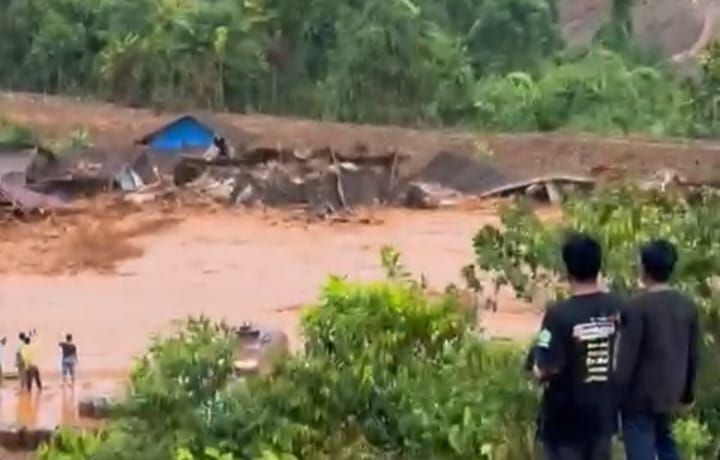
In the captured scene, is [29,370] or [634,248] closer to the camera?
[634,248]

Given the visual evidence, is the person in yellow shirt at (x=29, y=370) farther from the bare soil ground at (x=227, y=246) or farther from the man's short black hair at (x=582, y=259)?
the man's short black hair at (x=582, y=259)

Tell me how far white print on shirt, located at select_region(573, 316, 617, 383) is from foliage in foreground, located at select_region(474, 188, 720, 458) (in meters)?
0.97

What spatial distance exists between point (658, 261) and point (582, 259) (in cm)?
39

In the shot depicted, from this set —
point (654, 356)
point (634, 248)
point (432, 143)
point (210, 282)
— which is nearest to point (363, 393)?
point (654, 356)

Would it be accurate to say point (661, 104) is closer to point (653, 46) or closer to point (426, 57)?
point (426, 57)

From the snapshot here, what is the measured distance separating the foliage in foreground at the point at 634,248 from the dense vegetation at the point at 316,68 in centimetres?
2550

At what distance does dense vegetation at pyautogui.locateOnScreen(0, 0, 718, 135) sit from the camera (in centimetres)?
3978

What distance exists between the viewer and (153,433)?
7.38 meters

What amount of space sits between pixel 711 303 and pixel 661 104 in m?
34.0

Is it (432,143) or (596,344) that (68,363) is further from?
(432,143)

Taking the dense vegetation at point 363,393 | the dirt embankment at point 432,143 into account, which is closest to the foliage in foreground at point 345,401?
the dense vegetation at point 363,393

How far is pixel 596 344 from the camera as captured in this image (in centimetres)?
548

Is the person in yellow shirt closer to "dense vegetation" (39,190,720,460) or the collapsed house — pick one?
"dense vegetation" (39,190,720,460)

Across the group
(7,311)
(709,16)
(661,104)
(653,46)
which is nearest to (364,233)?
(7,311)
